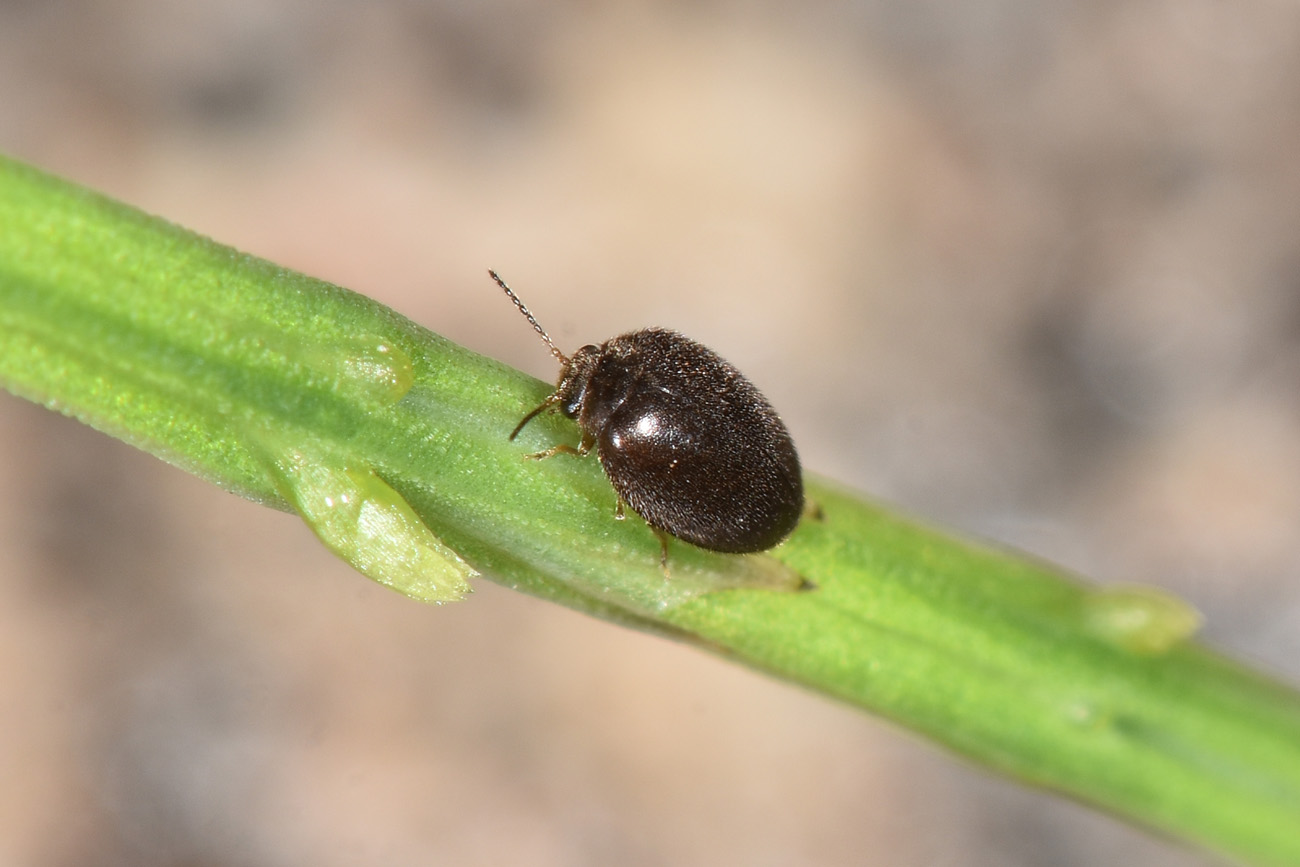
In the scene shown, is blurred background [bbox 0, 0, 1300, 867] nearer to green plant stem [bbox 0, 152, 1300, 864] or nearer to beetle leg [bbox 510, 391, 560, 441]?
green plant stem [bbox 0, 152, 1300, 864]

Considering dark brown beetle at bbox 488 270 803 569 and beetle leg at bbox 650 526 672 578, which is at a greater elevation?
dark brown beetle at bbox 488 270 803 569

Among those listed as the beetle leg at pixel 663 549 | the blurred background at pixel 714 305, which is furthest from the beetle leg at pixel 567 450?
the blurred background at pixel 714 305

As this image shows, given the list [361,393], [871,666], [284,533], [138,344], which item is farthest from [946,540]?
[284,533]

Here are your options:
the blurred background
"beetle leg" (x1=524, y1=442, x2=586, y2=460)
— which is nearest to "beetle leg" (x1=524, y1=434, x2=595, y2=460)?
"beetle leg" (x1=524, y1=442, x2=586, y2=460)

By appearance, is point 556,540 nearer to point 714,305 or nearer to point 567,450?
point 567,450

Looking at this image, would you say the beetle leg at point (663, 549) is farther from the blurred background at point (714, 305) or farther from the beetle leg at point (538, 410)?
the blurred background at point (714, 305)

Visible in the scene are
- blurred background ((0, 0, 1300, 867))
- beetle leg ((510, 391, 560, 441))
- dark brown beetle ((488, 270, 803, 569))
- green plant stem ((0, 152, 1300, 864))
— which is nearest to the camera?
green plant stem ((0, 152, 1300, 864))
